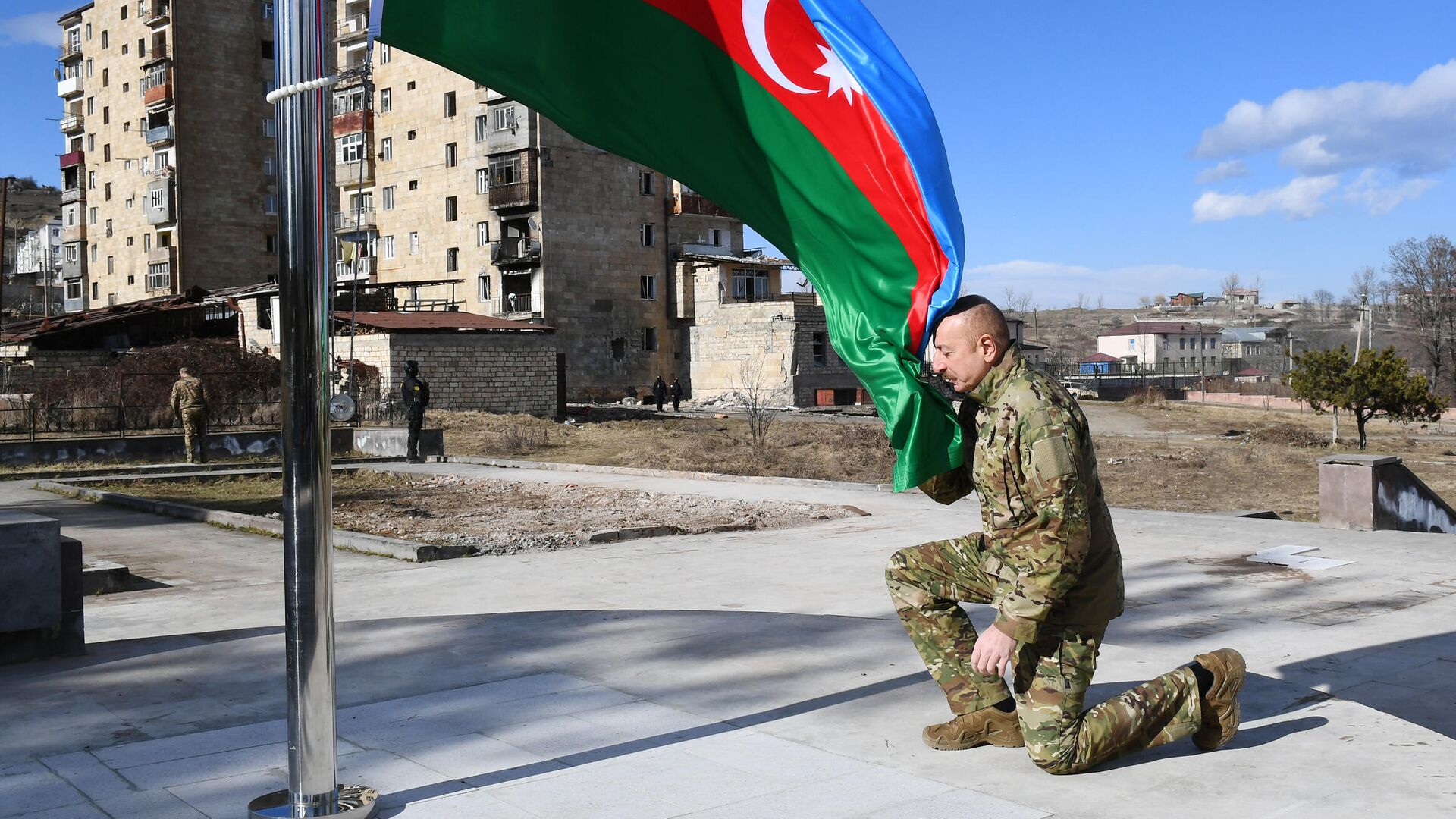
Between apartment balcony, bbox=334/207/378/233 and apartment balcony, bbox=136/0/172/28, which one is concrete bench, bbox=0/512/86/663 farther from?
apartment balcony, bbox=136/0/172/28

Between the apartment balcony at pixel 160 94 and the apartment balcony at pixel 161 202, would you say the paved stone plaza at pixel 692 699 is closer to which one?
the apartment balcony at pixel 161 202

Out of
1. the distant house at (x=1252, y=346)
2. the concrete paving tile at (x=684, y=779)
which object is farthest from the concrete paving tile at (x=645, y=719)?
the distant house at (x=1252, y=346)

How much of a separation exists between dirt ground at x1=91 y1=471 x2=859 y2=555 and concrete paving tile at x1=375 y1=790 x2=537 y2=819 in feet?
24.6

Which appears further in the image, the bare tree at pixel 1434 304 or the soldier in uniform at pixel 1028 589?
the bare tree at pixel 1434 304

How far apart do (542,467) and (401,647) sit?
1585 centimetres

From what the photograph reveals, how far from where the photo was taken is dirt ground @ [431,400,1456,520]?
73.4ft

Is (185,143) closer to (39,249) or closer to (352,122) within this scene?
(352,122)

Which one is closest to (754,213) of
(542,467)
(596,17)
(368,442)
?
(596,17)

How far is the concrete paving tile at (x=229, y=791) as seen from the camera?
3865mm

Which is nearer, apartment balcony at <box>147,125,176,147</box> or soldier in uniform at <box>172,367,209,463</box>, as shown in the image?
soldier in uniform at <box>172,367,209,463</box>

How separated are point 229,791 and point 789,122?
10.2 feet

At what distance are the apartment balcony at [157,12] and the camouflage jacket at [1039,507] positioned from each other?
72830 millimetres

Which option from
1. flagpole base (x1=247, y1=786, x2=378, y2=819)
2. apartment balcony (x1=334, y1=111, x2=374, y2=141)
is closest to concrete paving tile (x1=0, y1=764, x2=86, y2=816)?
flagpole base (x1=247, y1=786, x2=378, y2=819)

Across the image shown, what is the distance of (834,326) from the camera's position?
15.4ft
